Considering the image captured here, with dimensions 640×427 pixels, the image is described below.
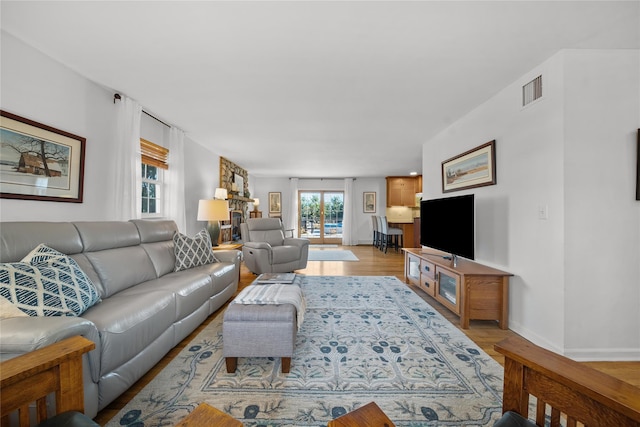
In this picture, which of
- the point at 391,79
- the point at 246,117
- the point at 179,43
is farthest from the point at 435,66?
the point at 246,117

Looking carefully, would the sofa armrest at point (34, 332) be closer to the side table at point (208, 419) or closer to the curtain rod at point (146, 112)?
the side table at point (208, 419)

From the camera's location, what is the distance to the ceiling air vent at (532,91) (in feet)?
6.95

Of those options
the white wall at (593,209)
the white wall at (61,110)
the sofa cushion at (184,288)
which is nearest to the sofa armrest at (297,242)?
the sofa cushion at (184,288)

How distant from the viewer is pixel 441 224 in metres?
3.14

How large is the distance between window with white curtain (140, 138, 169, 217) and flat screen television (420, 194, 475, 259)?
3831 mm

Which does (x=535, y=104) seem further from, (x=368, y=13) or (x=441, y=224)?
(x=368, y=13)

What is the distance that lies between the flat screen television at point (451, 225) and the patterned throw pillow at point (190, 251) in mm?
2857

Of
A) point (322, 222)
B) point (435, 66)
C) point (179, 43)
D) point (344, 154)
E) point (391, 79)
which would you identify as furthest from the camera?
point (322, 222)

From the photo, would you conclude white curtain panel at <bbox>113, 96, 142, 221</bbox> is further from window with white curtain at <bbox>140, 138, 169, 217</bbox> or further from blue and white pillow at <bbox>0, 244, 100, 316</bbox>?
blue and white pillow at <bbox>0, 244, 100, 316</bbox>

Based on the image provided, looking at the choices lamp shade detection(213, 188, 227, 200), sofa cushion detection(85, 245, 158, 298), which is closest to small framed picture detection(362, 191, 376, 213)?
lamp shade detection(213, 188, 227, 200)

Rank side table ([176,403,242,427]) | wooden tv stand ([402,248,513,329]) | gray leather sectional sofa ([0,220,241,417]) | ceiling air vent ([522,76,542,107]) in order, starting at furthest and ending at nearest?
wooden tv stand ([402,248,513,329]), ceiling air vent ([522,76,542,107]), gray leather sectional sofa ([0,220,241,417]), side table ([176,403,242,427])

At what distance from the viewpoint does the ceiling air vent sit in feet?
6.95

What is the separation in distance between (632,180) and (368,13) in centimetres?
231

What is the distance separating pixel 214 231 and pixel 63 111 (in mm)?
2491
